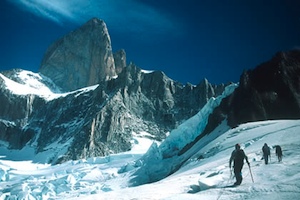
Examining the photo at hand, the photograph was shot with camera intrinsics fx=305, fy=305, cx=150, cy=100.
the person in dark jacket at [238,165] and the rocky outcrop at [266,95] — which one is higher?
the rocky outcrop at [266,95]

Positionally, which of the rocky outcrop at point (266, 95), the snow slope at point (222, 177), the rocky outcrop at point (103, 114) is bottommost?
the snow slope at point (222, 177)

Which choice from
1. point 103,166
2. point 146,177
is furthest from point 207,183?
point 103,166

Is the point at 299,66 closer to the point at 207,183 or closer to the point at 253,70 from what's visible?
the point at 253,70

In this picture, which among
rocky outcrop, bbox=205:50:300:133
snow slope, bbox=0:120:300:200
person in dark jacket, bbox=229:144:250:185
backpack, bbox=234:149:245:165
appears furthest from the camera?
rocky outcrop, bbox=205:50:300:133

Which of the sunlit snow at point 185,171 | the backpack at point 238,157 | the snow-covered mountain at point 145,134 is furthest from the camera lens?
the snow-covered mountain at point 145,134

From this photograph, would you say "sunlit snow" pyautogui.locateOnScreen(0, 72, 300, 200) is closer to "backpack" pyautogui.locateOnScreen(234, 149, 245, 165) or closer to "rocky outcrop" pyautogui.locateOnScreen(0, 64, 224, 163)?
"backpack" pyautogui.locateOnScreen(234, 149, 245, 165)

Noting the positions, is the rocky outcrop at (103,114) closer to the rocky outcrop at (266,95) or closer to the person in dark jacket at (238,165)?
the rocky outcrop at (266,95)

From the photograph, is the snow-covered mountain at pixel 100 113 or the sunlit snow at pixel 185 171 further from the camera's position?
the snow-covered mountain at pixel 100 113

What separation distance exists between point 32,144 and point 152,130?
65114 mm

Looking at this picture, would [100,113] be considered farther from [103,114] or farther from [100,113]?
[103,114]

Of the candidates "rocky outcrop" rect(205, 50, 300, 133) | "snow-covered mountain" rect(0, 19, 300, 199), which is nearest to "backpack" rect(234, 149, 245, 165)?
"snow-covered mountain" rect(0, 19, 300, 199)

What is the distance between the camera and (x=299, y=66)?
5859 cm

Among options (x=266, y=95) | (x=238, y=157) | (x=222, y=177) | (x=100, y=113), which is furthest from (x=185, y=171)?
(x=100, y=113)

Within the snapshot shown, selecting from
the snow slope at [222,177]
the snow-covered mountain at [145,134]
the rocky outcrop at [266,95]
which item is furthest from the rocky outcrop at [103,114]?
the rocky outcrop at [266,95]
